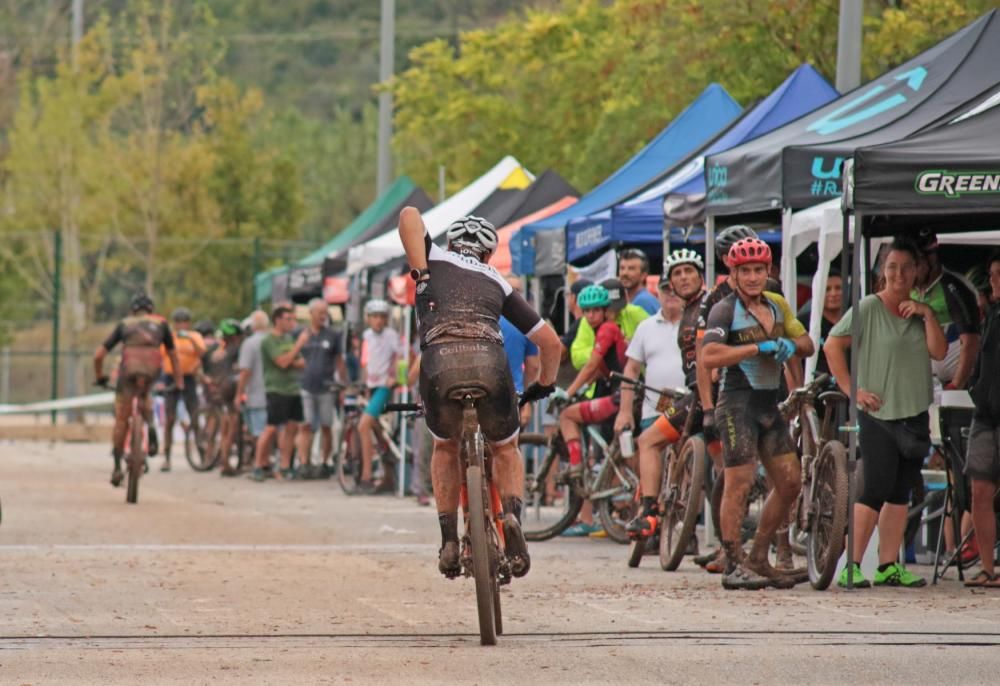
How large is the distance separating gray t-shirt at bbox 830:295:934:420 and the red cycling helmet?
0.82 m

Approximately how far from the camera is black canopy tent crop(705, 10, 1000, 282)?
1430 centimetres

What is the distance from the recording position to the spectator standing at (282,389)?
88.9ft

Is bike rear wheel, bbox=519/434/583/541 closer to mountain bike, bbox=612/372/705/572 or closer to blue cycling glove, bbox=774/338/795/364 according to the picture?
mountain bike, bbox=612/372/705/572

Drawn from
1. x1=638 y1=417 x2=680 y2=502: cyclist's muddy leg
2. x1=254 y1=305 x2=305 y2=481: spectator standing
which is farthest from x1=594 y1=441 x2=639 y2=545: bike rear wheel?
x1=254 y1=305 x2=305 y2=481: spectator standing

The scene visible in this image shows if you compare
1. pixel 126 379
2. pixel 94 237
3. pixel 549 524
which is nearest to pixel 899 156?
pixel 549 524

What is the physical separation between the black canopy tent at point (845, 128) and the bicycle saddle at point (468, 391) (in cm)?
417

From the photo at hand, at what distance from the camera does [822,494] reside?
42.9 ft

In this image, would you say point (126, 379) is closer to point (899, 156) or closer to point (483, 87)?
point (899, 156)

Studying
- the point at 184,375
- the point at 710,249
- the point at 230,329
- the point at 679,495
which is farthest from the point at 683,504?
the point at 184,375

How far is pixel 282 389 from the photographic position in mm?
27094

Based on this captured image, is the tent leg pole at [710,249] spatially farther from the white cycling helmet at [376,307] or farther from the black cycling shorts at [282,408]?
the black cycling shorts at [282,408]

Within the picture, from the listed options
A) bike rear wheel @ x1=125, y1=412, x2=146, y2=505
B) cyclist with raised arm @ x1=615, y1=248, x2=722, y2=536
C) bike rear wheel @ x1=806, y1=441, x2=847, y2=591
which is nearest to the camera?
bike rear wheel @ x1=806, y1=441, x2=847, y2=591

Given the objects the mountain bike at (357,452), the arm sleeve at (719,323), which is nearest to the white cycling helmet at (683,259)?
the arm sleeve at (719,323)

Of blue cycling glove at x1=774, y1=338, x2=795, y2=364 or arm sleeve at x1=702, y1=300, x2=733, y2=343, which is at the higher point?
arm sleeve at x1=702, y1=300, x2=733, y2=343
